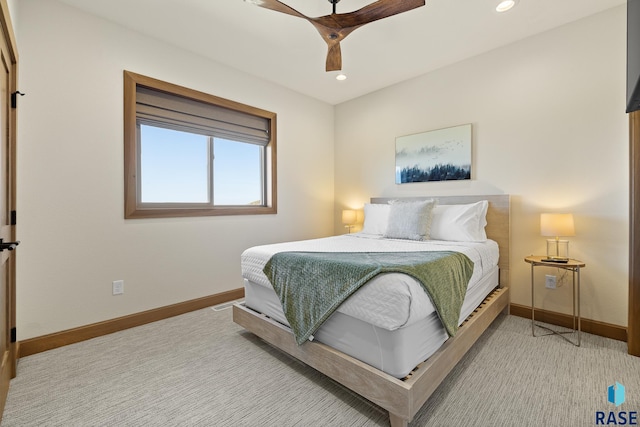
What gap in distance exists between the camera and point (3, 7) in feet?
4.64

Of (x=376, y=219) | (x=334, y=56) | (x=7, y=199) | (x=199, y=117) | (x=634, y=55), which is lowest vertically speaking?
(x=376, y=219)

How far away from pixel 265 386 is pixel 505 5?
3227mm

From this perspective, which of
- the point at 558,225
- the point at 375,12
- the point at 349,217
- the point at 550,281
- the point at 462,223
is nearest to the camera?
the point at 375,12

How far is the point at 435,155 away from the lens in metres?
3.34

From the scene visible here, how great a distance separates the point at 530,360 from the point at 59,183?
A: 12.3ft

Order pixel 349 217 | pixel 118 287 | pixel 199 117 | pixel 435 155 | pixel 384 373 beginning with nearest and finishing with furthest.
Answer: pixel 384 373 → pixel 118 287 → pixel 199 117 → pixel 435 155 → pixel 349 217

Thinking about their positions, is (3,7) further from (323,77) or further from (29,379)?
(323,77)

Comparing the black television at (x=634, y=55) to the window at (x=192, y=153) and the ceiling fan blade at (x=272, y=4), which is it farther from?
the window at (x=192, y=153)

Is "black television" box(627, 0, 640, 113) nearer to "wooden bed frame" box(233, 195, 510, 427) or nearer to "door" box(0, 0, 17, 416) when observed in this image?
"wooden bed frame" box(233, 195, 510, 427)

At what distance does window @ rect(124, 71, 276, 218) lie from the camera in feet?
8.67

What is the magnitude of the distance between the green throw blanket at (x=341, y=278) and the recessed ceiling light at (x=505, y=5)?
1954mm

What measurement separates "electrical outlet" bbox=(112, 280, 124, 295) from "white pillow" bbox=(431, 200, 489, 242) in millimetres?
2967

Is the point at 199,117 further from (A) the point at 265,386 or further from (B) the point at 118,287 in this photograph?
(A) the point at 265,386

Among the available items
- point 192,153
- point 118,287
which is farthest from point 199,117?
point 118,287
